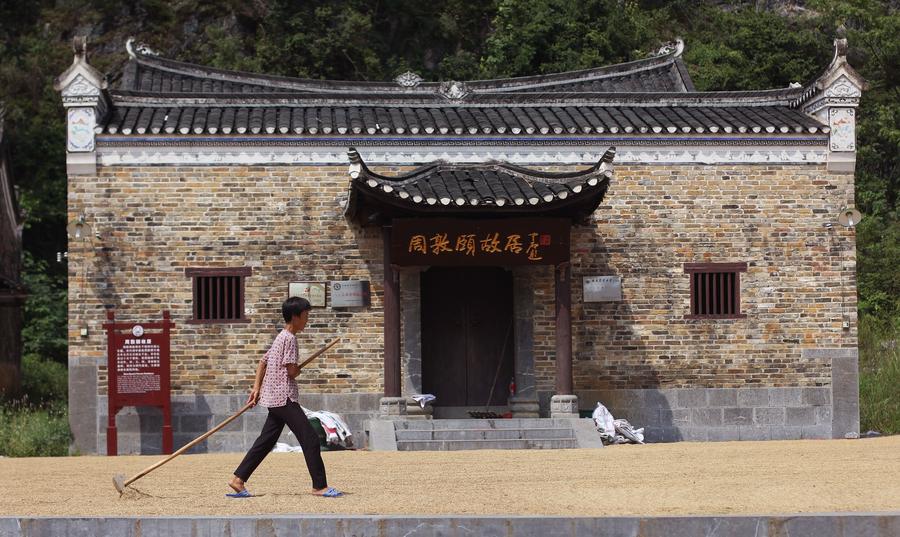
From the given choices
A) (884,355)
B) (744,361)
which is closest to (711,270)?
(744,361)

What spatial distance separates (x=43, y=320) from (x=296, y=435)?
705 inches

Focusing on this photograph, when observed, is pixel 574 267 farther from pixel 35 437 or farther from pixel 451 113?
pixel 35 437

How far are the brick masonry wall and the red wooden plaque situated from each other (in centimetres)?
107

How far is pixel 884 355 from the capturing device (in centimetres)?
2252

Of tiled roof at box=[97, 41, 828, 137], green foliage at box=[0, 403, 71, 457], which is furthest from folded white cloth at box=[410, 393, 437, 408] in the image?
green foliage at box=[0, 403, 71, 457]

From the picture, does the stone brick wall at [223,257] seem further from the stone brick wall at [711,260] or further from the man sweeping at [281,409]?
the man sweeping at [281,409]

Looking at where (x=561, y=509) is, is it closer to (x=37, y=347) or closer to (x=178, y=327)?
(x=178, y=327)

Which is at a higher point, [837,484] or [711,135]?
[711,135]

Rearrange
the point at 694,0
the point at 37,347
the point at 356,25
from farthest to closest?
1. the point at 694,0
2. the point at 356,25
3. the point at 37,347

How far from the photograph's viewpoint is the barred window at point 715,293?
58.4ft

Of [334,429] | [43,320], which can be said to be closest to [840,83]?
[334,429]

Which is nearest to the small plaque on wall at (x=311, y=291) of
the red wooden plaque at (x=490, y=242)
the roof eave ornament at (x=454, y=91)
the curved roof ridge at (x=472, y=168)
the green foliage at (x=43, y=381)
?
the red wooden plaque at (x=490, y=242)

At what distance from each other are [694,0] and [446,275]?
18.9 metres

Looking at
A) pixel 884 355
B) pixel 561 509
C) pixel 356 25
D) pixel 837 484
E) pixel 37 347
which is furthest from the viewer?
pixel 356 25
